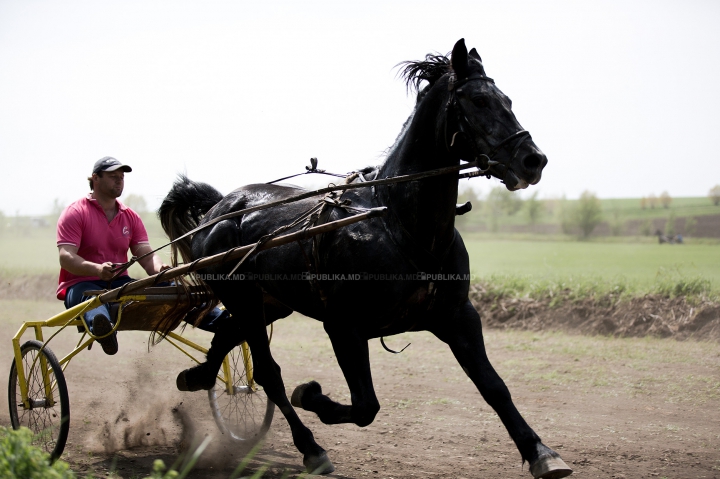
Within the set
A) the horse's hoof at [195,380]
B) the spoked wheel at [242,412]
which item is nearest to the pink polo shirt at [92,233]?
the horse's hoof at [195,380]

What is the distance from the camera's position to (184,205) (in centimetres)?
618

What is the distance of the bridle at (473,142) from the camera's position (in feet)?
11.5

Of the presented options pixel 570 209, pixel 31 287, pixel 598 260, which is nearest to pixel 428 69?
pixel 598 260

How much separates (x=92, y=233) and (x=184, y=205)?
0.90 m

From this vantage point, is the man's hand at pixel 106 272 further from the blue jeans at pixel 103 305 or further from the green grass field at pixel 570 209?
the green grass field at pixel 570 209

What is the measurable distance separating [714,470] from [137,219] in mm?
4637

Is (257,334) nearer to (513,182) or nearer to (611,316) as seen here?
(513,182)

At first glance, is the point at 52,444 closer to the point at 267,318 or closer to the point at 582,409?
the point at 267,318

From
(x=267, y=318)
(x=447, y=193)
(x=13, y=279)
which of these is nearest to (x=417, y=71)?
(x=447, y=193)

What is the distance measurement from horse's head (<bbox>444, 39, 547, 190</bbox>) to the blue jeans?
2692mm

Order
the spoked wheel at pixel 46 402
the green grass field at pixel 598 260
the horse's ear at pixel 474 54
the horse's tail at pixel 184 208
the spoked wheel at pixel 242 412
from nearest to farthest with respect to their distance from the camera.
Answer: the horse's ear at pixel 474 54
the spoked wheel at pixel 46 402
the spoked wheel at pixel 242 412
the horse's tail at pixel 184 208
the green grass field at pixel 598 260

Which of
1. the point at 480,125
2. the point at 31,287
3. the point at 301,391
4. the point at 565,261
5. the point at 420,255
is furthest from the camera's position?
the point at 31,287

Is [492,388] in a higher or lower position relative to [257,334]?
lower

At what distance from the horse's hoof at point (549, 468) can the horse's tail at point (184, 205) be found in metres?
3.63
